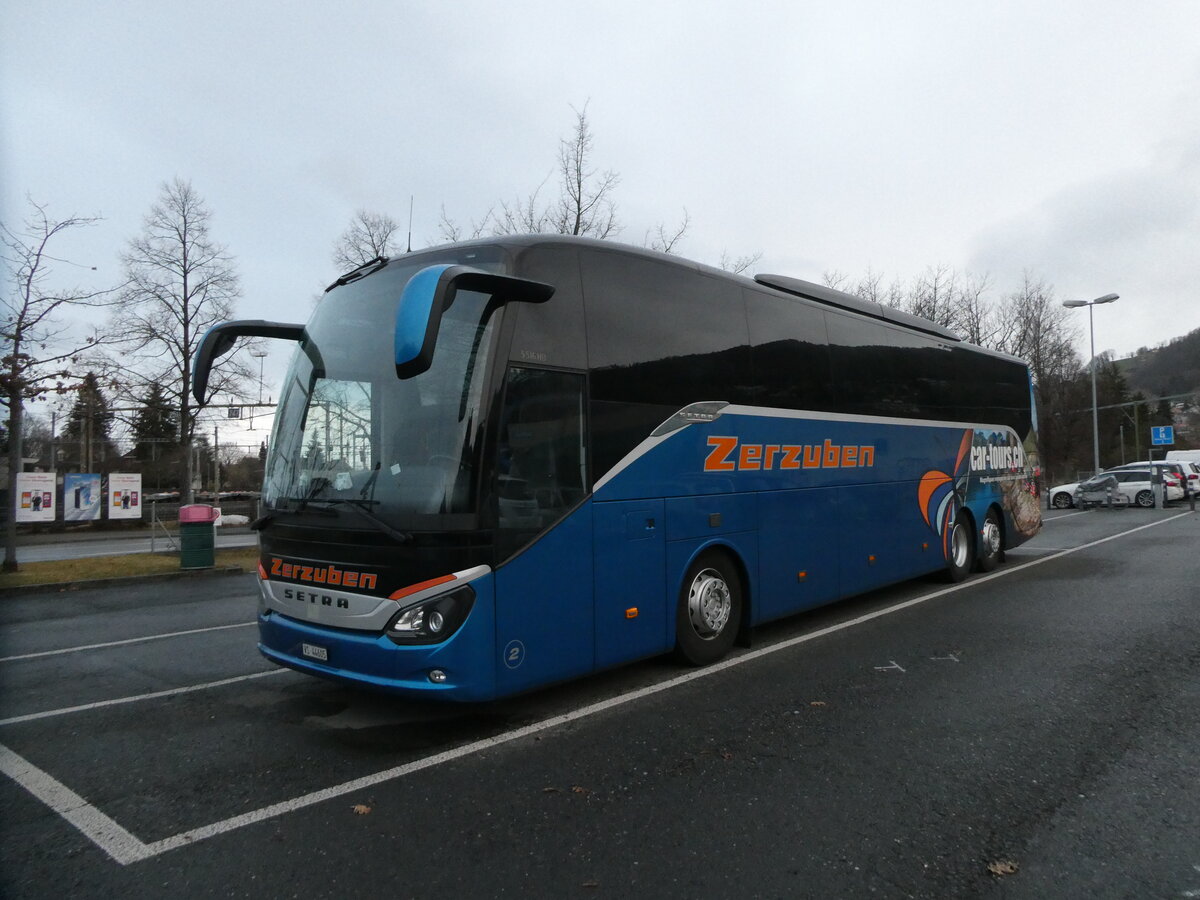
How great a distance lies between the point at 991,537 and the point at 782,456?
7087mm

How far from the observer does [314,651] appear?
4930mm

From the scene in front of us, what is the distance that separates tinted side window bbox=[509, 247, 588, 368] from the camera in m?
4.97

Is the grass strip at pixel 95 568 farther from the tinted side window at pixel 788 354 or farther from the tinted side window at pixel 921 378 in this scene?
the tinted side window at pixel 921 378

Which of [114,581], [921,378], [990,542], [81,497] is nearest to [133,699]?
[114,581]

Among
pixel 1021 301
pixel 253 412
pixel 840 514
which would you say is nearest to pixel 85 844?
pixel 840 514

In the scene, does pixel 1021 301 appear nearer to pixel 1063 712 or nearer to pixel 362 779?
pixel 1063 712

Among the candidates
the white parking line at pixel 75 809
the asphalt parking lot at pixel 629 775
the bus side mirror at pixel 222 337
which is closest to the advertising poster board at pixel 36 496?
the asphalt parking lot at pixel 629 775

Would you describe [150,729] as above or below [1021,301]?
below

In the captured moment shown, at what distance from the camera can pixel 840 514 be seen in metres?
8.28

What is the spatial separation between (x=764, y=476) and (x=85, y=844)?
568 cm

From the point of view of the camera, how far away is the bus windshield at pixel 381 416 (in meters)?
4.59

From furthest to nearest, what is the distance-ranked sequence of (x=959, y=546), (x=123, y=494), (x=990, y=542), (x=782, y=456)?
(x=123, y=494) → (x=990, y=542) → (x=959, y=546) → (x=782, y=456)

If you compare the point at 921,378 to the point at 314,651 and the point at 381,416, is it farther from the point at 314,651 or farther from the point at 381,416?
the point at 314,651

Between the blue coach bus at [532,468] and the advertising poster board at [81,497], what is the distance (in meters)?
35.6
